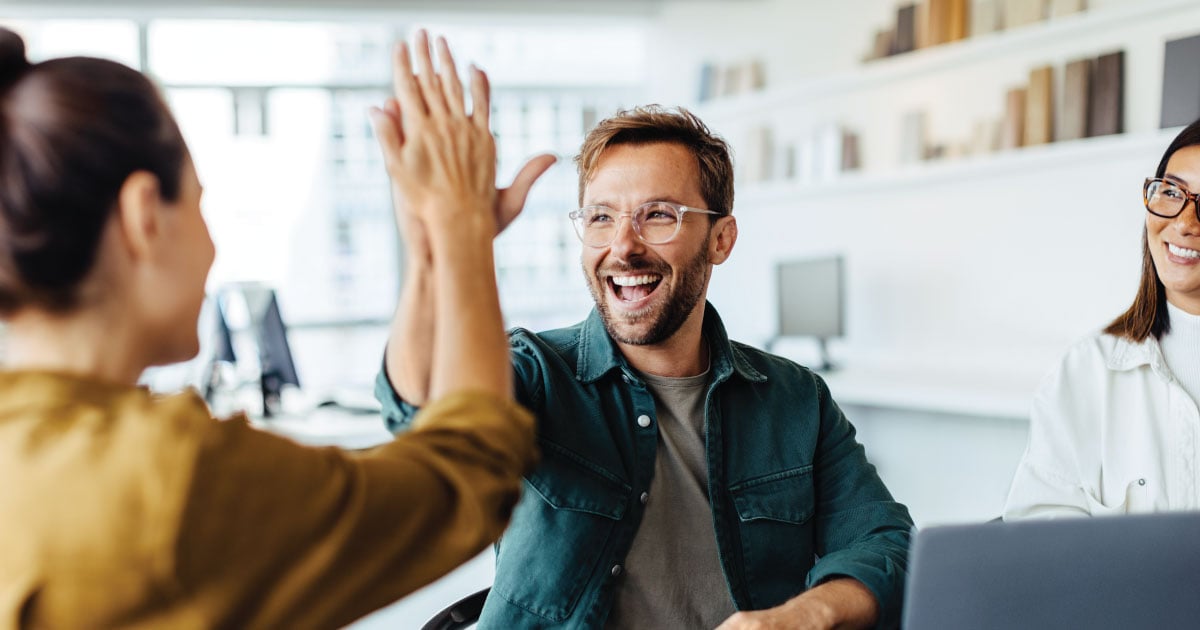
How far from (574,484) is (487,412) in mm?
686

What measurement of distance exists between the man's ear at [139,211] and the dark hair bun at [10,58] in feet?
0.42

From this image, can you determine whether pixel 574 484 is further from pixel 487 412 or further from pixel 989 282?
pixel 989 282

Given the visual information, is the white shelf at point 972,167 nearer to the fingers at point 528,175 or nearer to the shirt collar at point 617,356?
the shirt collar at point 617,356

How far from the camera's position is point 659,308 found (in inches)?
66.2

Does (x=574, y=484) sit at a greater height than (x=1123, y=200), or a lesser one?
lesser

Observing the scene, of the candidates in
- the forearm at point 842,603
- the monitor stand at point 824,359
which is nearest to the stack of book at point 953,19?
the monitor stand at point 824,359

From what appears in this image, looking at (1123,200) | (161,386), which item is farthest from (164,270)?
(161,386)

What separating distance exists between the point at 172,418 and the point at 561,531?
846mm

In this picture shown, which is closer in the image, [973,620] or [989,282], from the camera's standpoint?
[973,620]

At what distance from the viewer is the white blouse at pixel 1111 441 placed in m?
1.68

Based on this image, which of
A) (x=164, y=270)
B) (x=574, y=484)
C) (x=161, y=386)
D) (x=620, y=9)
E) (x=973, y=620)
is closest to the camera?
(x=164, y=270)

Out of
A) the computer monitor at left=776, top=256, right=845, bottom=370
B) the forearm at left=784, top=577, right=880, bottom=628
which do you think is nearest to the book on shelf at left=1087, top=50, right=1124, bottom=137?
the computer monitor at left=776, top=256, right=845, bottom=370

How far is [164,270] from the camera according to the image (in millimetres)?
836

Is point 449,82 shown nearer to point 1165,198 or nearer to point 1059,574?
point 1059,574
